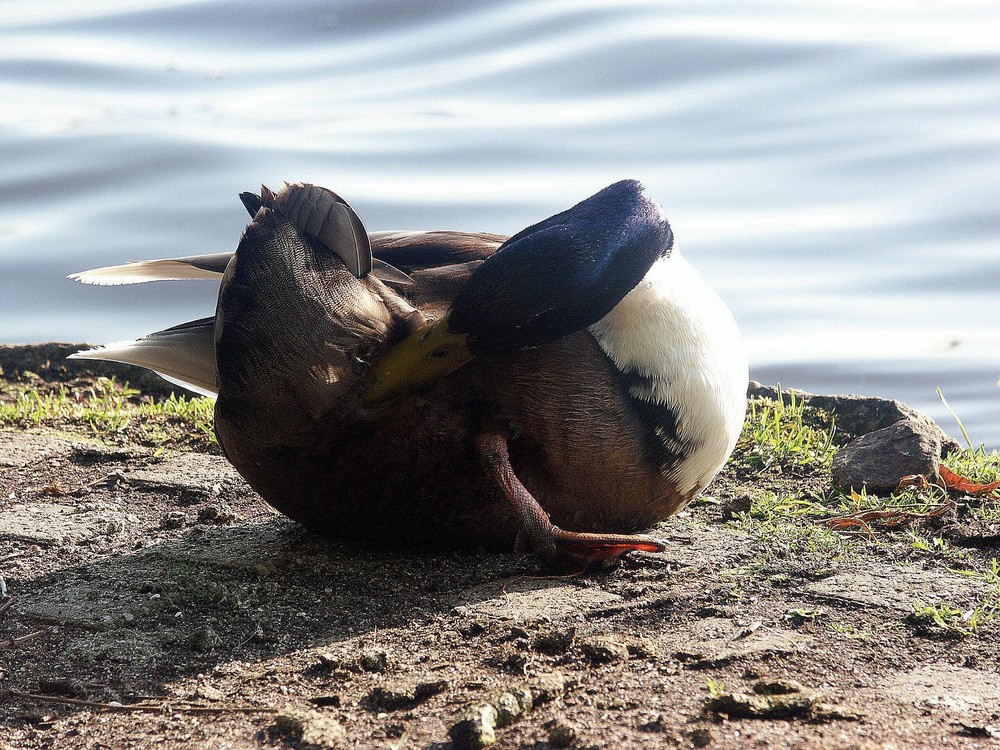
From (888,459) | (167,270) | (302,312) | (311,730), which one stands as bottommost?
(311,730)

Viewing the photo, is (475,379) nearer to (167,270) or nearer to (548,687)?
(548,687)

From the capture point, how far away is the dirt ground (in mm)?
2408

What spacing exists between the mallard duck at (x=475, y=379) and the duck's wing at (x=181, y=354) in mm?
481

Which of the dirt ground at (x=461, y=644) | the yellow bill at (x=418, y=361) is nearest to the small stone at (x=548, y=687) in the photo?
the dirt ground at (x=461, y=644)

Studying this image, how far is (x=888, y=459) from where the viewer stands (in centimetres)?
411

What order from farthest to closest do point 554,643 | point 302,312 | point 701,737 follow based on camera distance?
point 302,312 → point 554,643 → point 701,737

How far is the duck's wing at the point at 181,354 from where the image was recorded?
3811mm

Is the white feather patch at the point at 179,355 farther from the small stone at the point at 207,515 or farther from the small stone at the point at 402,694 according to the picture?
the small stone at the point at 402,694

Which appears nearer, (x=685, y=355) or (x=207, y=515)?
(x=685, y=355)

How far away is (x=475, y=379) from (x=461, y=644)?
2.23ft

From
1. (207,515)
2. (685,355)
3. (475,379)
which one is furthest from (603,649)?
(207,515)

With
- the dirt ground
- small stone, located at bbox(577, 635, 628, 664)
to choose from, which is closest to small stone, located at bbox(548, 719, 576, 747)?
the dirt ground

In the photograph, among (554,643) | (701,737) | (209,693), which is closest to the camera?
(701,737)

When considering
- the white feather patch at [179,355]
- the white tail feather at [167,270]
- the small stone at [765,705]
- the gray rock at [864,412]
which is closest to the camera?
the small stone at [765,705]
